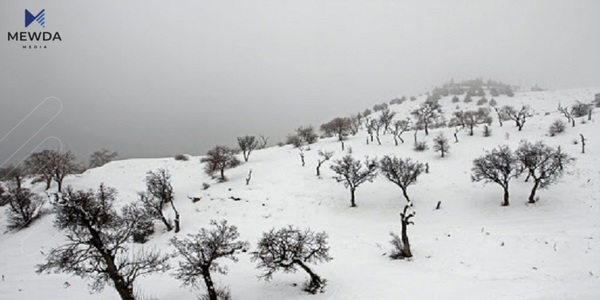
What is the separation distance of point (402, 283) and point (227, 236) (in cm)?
1243

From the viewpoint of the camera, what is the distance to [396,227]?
98.3 feet

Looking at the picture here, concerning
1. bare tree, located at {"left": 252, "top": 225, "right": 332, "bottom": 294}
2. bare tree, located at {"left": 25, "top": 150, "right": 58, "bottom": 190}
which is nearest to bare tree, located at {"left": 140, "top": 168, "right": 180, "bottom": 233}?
bare tree, located at {"left": 252, "top": 225, "right": 332, "bottom": 294}

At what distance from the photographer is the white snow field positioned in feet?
56.4

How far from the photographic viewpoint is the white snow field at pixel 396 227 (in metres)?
17.2

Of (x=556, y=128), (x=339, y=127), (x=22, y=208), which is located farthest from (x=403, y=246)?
(x=22, y=208)

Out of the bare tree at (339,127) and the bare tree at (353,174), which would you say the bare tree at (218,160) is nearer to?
the bare tree at (353,174)

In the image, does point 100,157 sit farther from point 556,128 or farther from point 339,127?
point 556,128

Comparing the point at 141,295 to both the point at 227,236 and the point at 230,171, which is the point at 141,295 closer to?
the point at 227,236

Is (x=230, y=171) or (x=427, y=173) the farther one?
(x=230, y=171)

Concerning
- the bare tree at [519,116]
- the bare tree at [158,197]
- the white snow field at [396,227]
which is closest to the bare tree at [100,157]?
the white snow field at [396,227]

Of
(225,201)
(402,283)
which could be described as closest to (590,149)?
(402,283)

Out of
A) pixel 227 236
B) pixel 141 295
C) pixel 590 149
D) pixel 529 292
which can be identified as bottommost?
pixel 141 295

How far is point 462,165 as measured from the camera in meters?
42.5

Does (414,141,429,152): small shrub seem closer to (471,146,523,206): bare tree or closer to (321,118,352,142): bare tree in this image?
(321,118,352,142): bare tree
